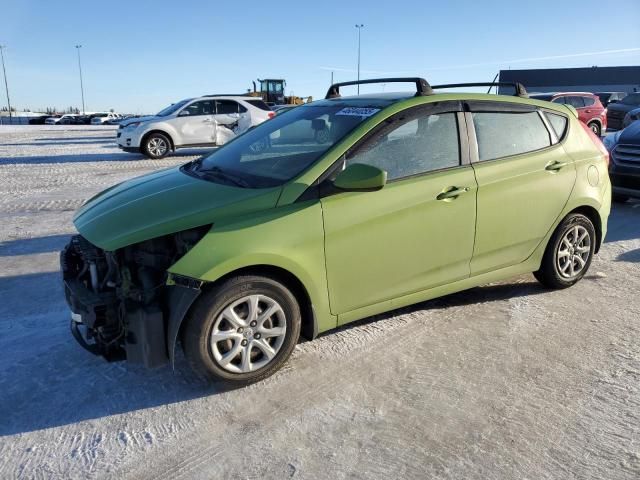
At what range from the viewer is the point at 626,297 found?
14.2ft

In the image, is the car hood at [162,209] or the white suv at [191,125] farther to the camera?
the white suv at [191,125]

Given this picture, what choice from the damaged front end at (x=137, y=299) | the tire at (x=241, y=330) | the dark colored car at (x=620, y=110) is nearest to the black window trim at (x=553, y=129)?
the tire at (x=241, y=330)

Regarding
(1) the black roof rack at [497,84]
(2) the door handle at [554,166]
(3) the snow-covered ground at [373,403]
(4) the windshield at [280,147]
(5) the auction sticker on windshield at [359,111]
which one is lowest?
(3) the snow-covered ground at [373,403]

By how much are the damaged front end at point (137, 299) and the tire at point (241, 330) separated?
107mm

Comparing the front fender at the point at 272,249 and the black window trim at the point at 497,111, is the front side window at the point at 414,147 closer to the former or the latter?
the black window trim at the point at 497,111

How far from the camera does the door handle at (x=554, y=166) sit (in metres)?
4.11

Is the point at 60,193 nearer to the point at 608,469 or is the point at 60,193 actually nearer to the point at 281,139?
the point at 281,139

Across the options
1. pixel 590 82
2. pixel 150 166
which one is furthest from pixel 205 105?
pixel 590 82

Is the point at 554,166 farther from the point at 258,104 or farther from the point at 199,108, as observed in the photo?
the point at 258,104

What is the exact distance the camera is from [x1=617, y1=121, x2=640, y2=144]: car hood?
290 inches

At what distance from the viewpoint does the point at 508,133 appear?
4.02 metres

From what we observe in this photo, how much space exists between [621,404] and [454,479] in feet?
3.95

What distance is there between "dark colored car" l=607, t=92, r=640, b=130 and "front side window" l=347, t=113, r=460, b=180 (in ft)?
70.1

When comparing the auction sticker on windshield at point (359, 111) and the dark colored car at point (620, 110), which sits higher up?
the dark colored car at point (620, 110)
